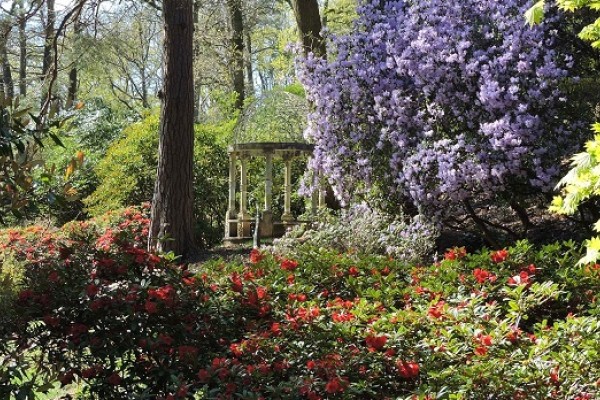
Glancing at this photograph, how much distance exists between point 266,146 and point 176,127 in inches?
105

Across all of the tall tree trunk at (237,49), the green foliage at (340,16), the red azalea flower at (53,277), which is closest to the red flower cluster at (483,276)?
the red azalea flower at (53,277)

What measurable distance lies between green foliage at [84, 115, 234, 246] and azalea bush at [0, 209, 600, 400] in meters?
8.09

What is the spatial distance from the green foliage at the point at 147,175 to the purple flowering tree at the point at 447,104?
4.95 m

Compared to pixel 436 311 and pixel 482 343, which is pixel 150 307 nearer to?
pixel 436 311

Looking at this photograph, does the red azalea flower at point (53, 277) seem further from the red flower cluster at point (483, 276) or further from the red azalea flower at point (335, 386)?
the red flower cluster at point (483, 276)

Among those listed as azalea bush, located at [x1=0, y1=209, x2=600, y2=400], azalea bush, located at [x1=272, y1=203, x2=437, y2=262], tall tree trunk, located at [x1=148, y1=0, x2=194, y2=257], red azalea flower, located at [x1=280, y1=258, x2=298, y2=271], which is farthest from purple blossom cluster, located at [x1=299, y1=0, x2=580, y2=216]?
red azalea flower, located at [x1=280, y1=258, x2=298, y2=271]

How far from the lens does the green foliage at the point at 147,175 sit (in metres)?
12.2

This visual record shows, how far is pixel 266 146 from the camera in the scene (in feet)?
38.9

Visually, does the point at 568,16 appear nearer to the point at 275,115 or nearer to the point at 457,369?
the point at 457,369

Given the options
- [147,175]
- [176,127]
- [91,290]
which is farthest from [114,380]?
[147,175]

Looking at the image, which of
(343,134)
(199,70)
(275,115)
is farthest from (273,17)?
(343,134)

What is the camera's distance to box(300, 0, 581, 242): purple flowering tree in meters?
6.59

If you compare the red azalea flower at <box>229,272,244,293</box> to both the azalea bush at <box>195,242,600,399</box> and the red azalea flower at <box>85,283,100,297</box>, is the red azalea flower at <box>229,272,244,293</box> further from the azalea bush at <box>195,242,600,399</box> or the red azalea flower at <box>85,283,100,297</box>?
the red azalea flower at <box>85,283,100,297</box>

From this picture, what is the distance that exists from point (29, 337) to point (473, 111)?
472cm
